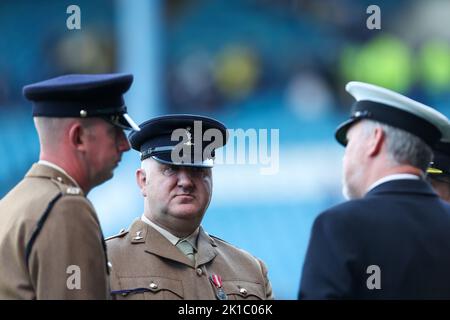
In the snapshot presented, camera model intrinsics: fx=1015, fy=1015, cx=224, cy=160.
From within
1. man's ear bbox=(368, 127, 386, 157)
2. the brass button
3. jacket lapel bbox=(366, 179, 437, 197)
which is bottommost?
the brass button

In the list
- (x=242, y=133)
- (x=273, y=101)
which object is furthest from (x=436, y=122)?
(x=273, y=101)

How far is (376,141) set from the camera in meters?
3.16

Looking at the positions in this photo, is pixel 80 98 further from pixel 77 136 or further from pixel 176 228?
pixel 176 228

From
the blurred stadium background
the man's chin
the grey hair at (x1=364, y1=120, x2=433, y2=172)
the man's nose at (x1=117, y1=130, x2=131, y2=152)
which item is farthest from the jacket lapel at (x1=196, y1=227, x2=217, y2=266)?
the blurred stadium background

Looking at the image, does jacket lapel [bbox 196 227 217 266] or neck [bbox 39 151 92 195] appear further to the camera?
jacket lapel [bbox 196 227 217 266]

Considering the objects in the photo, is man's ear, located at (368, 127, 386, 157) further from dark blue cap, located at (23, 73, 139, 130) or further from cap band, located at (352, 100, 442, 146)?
dark blue cap, located at (23, 73, 139, 130)

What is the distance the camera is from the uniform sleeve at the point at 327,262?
2.92 m

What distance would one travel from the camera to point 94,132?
316 cm

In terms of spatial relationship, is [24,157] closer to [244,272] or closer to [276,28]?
[276,28]

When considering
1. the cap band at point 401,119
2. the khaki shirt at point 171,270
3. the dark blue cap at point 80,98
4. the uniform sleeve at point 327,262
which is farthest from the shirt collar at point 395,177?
the khaki shirt at point 171,270

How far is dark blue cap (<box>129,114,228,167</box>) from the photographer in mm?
3967

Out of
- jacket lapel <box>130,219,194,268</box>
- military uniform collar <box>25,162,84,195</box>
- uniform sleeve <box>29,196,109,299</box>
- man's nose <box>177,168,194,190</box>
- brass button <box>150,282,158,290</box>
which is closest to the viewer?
uniform sleeve <box>29,196,109,299</box>

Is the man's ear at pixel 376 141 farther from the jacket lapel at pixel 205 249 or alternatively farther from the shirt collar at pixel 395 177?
the jacket lapel at pixel 205 249

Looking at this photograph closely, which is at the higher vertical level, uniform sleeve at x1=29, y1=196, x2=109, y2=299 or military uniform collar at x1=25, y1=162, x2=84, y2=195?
military uniform collar at x1=25, y1=162, x2=84, y2=195
